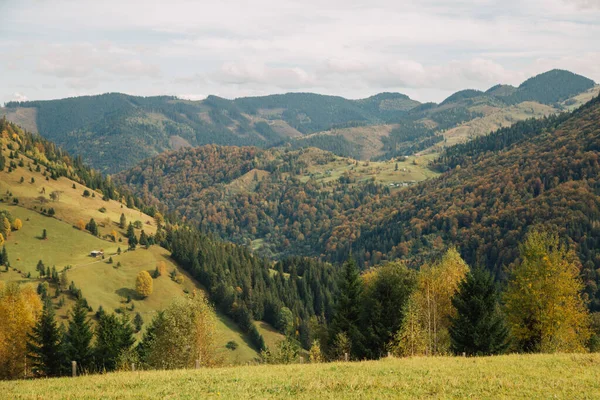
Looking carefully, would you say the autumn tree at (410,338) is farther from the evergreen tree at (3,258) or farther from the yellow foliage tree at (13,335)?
the evergreen tree at (3,258)

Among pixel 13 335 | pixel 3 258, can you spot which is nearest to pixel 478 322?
pixel 13 335

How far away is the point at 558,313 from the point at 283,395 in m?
44.1

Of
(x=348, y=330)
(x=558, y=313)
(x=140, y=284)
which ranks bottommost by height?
(x=140, y=284)

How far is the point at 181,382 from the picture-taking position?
127 ft

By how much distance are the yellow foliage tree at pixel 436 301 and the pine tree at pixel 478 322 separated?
3.55 m

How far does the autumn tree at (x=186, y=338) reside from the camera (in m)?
76.1

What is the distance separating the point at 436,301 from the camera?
3132 inches

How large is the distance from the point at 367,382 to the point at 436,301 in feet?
156

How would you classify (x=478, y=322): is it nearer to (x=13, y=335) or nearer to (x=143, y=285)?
(x=13, y=335)

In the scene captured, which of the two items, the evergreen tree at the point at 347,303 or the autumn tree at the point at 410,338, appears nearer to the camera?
the autumn tree at the point at 410,338

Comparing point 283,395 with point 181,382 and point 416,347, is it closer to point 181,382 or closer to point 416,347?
point 181,382

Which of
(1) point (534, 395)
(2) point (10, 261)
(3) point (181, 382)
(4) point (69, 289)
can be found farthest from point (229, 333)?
(1) point (534, 395)

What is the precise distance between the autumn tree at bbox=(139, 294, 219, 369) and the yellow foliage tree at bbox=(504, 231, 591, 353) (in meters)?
42.8

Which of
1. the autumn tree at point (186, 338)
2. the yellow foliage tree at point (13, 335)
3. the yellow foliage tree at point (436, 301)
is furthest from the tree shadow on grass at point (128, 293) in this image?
the yellow foliage tree at point (436, 301)
